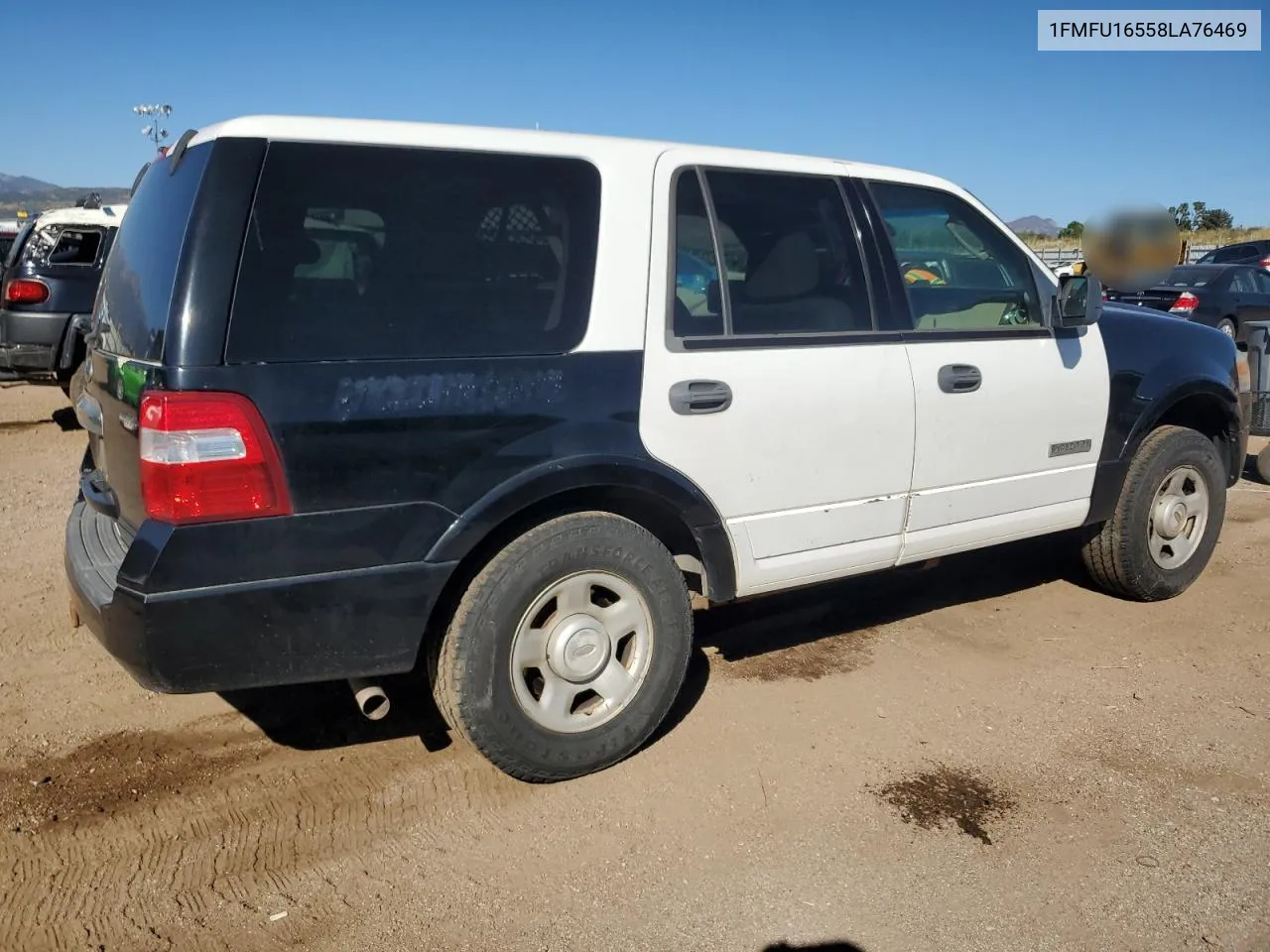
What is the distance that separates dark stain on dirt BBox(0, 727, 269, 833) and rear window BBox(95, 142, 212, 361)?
1366 millimetres

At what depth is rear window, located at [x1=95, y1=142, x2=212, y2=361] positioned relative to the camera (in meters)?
2.78

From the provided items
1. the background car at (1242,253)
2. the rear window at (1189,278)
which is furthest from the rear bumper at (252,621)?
the background car at (1242,253)

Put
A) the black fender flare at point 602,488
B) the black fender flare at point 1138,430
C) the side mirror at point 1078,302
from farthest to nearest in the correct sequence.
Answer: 1. the black fender flare at point 1138,430
2. the side mirror at point 1078,302
3. the black fender flare at point 602,488

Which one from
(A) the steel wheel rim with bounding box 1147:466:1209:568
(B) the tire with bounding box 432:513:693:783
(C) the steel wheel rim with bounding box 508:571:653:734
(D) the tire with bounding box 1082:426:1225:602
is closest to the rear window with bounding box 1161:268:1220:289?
(D) the tire with bounding box 1082:426:1225:602

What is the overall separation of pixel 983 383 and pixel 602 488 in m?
1.70

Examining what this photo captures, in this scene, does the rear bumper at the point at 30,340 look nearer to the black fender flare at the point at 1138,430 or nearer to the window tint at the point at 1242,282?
the black fender flare at the point at 1138,430

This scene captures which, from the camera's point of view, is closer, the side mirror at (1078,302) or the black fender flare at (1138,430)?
the side mirror at (1078,302)

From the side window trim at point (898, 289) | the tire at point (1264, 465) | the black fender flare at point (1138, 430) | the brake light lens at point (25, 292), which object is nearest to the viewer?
the side window trim at point (898, 289)

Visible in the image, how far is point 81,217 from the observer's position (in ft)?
35.6

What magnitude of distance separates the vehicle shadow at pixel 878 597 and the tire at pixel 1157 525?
40 centimetres

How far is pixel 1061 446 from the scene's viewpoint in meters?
4.41

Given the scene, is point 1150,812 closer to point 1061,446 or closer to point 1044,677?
point 1044,677

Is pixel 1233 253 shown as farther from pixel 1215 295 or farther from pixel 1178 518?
pixel 1178 518

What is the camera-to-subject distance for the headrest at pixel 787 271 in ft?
12.1
